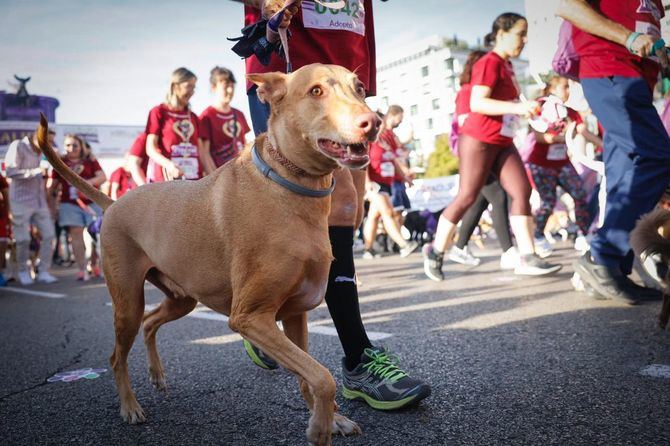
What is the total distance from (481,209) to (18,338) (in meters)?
4.98

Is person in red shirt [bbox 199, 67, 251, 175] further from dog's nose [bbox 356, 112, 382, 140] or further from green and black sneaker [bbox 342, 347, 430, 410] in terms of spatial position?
dog's nose [bbox 356, 112, 382, 140]

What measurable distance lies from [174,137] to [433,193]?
29.3ft

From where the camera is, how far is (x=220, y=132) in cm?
606

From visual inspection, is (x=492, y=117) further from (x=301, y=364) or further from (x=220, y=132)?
(x=301, y=364)

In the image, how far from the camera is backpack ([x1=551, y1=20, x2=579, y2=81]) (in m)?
3.91

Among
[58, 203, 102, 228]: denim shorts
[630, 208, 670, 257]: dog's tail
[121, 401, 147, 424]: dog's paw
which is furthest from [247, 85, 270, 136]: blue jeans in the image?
[58, 203, 102, 228]: denim shorts

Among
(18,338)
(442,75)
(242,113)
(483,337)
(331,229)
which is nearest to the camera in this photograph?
(331,229)

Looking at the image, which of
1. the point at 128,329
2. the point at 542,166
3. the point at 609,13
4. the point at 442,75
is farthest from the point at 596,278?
the point at 442,75

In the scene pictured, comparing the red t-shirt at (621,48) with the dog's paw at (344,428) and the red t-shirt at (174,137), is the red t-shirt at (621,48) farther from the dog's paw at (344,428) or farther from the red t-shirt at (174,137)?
the red t-shirt at (174,137)

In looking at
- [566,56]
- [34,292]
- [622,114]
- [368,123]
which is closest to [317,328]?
[368,123]

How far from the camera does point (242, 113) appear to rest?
21.0 feet

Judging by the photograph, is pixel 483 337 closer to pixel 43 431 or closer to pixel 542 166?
pixel 43 431

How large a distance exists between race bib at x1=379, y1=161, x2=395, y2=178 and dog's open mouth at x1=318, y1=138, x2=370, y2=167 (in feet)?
25.3

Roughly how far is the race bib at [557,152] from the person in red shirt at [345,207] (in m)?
5.52
